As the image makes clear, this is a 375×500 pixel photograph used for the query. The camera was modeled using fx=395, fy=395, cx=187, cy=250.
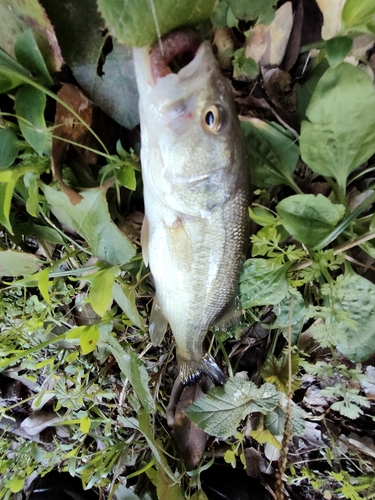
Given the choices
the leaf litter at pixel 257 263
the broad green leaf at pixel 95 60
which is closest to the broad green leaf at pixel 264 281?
the leaf litter at pixel 257 263

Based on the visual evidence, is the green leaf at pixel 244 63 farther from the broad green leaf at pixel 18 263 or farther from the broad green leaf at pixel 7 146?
the broad green leaf at pixel 18 263

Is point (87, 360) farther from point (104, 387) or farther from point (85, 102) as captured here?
point (85, 102)

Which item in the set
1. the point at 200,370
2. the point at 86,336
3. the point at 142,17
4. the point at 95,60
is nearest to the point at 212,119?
the point at 142,17

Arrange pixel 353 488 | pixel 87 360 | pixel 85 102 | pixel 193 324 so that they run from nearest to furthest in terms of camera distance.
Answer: pixel 85 102
pixel 193 324
pixel 353 488
pixel 87 360

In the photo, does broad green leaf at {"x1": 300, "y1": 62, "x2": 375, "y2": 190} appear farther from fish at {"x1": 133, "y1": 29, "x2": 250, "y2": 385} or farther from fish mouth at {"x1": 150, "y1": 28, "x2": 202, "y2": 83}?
fish mouth at {"x1": 150, "y1": 28, "x2": 202, "y2": 83}

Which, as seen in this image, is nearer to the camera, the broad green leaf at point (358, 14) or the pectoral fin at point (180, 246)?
the broad green leaf at point (358, 14)

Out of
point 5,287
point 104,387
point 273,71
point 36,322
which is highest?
point 273,71

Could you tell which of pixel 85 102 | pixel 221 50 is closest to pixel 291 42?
pixel 221 50

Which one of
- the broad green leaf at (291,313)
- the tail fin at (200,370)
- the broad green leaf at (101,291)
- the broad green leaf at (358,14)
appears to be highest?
the broad green leaf at (358,14)
